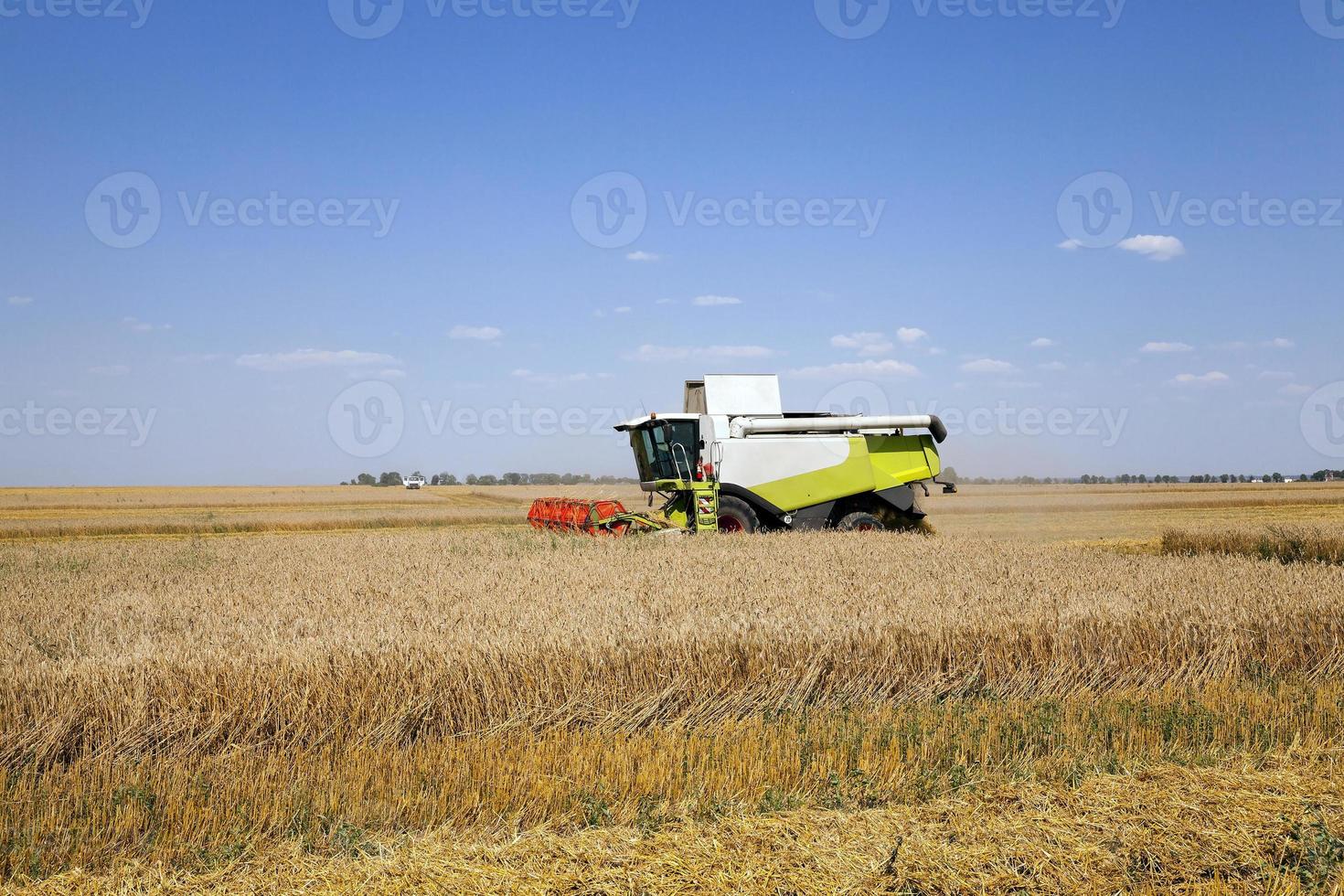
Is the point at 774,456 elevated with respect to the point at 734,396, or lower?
lower

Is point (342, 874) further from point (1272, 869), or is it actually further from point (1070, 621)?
point (1070, 621)

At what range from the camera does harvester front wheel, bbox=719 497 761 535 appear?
15164 millimetres

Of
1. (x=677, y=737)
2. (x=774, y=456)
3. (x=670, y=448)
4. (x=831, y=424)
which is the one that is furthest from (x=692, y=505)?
(x=677, y=737)

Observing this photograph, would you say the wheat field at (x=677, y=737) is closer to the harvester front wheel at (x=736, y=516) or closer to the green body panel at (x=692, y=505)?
the green body panel at (x=692, y=505)

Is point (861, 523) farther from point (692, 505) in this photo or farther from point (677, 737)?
point (677, 737)

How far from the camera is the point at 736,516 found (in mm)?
15219

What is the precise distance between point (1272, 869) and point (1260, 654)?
4060 millimetres

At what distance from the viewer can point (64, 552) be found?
13.2 metres

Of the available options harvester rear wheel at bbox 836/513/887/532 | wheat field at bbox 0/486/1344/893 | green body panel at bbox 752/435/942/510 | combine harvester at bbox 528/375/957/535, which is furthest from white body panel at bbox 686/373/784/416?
wheat field at bbox 0/486/1344/893

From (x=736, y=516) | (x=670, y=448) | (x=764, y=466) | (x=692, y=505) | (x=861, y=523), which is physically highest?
(x=670, y=448)

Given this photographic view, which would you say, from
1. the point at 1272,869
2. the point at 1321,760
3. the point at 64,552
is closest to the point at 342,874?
the point at 1272,869

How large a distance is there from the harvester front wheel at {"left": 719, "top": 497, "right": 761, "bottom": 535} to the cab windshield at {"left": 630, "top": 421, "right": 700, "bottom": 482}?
2.47 ft

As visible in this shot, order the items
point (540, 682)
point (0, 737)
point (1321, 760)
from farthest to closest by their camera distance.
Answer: point (540, 682) → point (1321, 760) → point (0, 737)

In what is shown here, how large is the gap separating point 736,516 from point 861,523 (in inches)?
88.0
